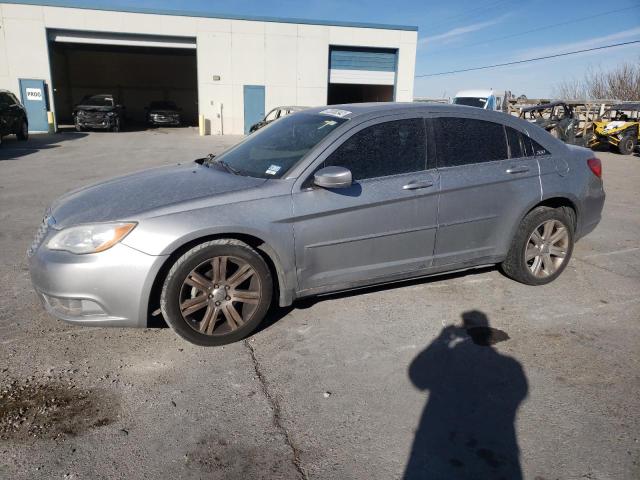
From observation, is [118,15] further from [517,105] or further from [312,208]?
[312,208]

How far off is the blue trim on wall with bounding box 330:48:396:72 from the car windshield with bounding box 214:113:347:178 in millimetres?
23803

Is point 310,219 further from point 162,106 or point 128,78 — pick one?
point 128,78

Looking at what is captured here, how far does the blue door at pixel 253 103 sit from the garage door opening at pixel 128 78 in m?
9.60

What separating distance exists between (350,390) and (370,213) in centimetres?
130

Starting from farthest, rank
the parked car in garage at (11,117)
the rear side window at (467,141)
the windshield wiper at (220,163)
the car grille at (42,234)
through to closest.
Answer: the parked car in garage at (11,117) < the rear side window at (467,141) < the windshield wiper at (220,163) < the car grille at (42,234)

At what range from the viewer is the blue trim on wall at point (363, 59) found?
87.5ft

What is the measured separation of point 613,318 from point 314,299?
7.97 ft

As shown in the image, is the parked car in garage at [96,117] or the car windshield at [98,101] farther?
the car windshield at [98,101]

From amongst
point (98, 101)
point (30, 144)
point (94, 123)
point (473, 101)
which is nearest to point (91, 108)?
point (94, 123)

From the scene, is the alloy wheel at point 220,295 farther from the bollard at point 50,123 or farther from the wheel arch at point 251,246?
the bollard at point 50,123

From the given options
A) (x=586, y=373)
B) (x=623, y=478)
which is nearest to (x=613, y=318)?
(x=586, y=373)

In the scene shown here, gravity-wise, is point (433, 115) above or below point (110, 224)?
above

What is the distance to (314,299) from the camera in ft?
13.8

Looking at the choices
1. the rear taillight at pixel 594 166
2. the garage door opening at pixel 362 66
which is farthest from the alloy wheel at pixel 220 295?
the garage door opening at pixel 362 66
